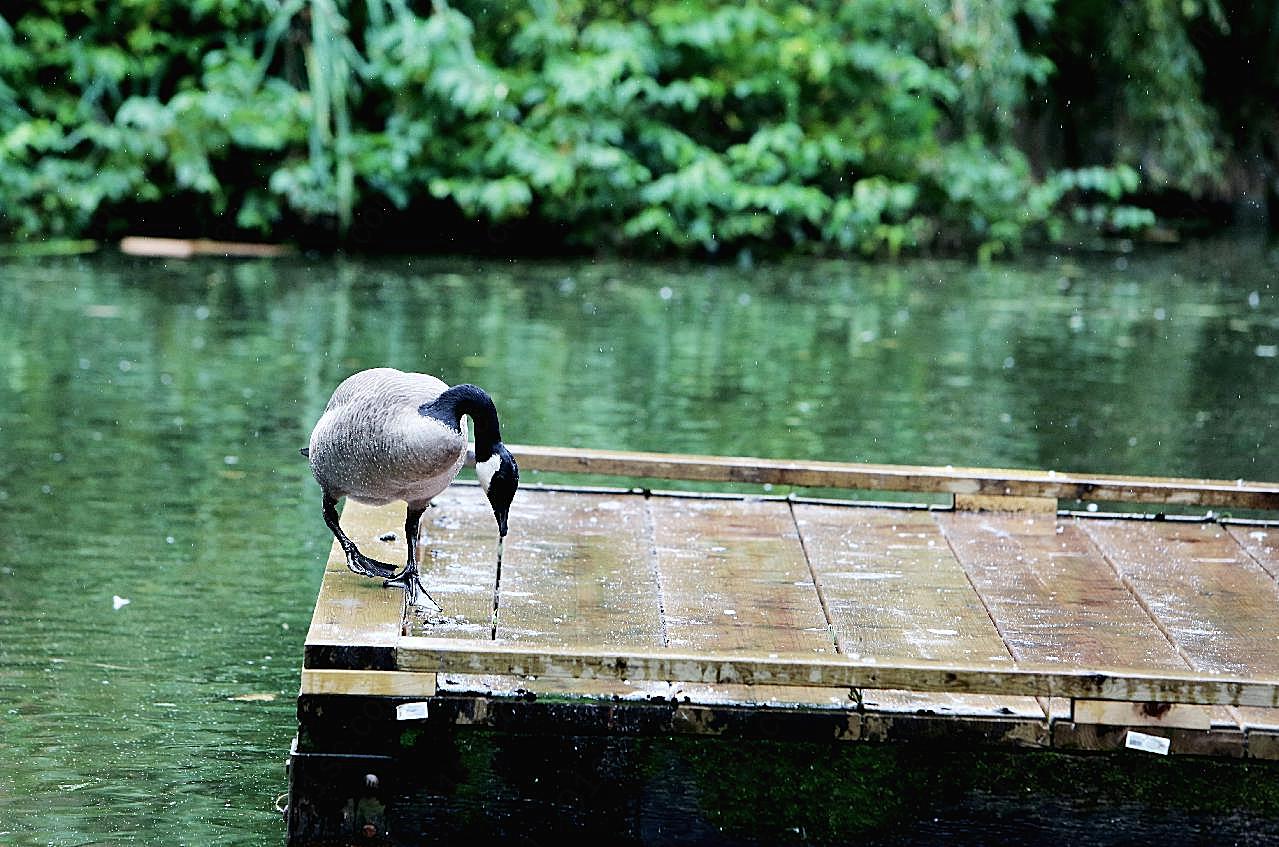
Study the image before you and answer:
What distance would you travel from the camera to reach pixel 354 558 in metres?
4.17

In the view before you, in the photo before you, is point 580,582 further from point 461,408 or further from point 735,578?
point 461,408

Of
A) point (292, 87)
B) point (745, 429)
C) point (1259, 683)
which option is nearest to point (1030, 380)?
point (745, 429)

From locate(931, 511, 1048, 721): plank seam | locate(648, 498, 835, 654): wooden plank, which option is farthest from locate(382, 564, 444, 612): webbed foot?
locate(931, 511, 1048, 721): plank seam

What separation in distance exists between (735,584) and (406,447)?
1.00 meters

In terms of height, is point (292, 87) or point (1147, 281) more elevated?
point (292, 87)

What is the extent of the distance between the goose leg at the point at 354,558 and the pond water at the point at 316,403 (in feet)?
1.81

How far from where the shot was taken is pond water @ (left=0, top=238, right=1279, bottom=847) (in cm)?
455

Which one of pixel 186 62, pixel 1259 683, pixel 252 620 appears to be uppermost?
pixel 186 62

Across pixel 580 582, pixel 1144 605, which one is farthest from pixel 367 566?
pixel 1144 605

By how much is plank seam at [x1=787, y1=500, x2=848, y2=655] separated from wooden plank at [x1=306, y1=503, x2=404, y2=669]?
0.98 m

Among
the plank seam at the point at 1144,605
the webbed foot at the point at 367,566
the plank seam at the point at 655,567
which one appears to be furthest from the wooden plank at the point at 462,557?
the plank seam at the point at 1144,605

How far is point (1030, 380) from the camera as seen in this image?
958 centimetres

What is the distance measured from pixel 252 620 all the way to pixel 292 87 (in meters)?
9.88

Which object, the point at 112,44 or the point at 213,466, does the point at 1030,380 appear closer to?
the point at 213,466
